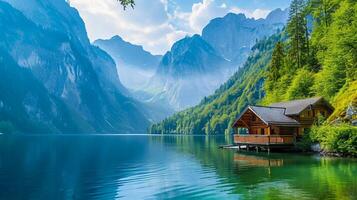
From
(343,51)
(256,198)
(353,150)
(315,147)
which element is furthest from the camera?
(343,51)

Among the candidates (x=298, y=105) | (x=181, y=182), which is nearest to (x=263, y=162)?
(x=181, y=182)

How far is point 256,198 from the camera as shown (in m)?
25.1

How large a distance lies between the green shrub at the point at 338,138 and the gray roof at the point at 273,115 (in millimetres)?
7505

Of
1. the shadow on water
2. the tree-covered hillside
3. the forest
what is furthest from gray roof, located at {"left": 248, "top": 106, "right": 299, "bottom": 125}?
the shadow on water

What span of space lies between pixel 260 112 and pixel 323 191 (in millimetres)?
41546

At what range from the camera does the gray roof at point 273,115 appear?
65.5 meters

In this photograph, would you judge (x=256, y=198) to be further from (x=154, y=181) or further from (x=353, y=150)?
(x=353, y=150)

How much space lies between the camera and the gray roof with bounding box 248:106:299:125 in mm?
65469

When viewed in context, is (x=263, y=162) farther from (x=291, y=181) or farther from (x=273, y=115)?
(x=273, y=115)

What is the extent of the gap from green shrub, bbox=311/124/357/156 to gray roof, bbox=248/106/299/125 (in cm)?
750

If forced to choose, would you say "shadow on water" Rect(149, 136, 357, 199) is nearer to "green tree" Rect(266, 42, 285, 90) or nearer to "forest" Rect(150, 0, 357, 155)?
"forest" Rect(150, 0, 357, 155)

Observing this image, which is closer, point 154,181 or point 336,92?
point 154,181

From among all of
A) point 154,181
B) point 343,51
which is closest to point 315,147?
point 343,51

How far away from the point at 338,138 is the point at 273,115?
614 inches
